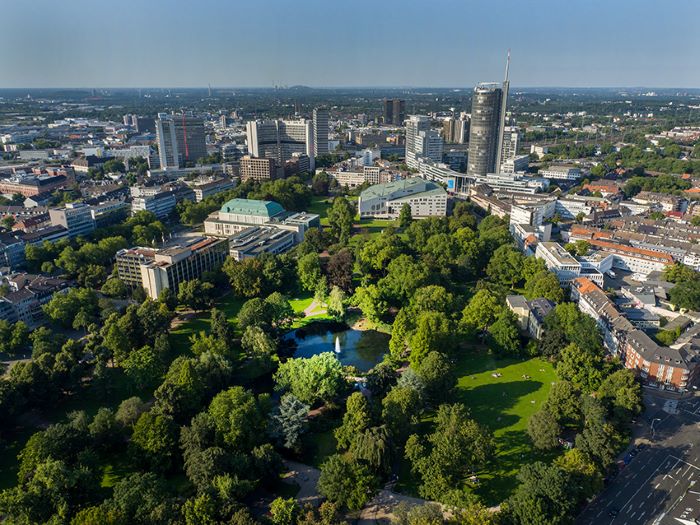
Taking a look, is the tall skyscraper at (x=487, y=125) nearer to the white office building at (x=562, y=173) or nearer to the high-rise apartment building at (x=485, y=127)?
the high-rise apartment building at (x=485, y=127)

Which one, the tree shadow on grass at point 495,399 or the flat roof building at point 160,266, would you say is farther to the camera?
the flat roof building at point 160,266

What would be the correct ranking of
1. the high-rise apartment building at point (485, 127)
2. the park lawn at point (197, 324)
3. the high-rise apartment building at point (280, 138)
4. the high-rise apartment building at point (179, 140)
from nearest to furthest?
the park lawn at point (197, 324) < the high-rise apartment building at point (485, 127) < the high-rise apartment building at point (179, 140) < the high-rise apartment building at point (280, 138)

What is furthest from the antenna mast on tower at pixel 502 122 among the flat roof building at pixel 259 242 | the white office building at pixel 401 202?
the flat roof building at pixel 259 242

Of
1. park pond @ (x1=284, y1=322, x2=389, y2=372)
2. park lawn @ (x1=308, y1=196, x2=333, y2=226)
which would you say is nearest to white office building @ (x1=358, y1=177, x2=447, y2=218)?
park lawn @ (x1=308, y1=196, x2=333, y2=226)

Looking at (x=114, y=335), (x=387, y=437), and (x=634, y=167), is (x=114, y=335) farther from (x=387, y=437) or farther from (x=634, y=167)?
(x=634, y=167)

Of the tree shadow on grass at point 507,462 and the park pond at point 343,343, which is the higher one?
the tree shadow on grass at point 507,462

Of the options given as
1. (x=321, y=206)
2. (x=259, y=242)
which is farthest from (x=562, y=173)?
(x=259, y=242)

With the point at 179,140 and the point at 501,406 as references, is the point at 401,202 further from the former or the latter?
the point at 179,140
